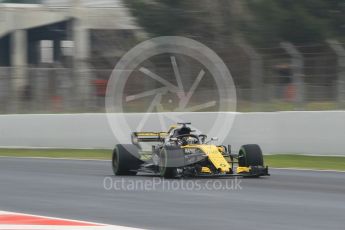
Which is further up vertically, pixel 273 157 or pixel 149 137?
pixel 149 137

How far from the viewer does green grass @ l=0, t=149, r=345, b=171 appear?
1576cm

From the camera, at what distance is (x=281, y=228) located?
7531 mm

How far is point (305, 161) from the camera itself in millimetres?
16531

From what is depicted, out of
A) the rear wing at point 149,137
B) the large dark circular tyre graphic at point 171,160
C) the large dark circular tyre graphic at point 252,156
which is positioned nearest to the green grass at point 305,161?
the large dark circular tyre graphic at point 252,156

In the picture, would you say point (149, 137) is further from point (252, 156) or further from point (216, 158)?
point (252, 156)

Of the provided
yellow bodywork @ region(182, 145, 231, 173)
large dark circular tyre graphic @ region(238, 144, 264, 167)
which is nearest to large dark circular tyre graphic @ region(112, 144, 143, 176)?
yellow bodywork @ region(182, 145, 231, 173)

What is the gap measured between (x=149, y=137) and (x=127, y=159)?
508mm

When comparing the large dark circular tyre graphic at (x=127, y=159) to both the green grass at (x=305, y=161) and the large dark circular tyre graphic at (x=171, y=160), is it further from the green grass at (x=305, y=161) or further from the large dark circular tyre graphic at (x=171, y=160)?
the green grass at (x=305, y=161)

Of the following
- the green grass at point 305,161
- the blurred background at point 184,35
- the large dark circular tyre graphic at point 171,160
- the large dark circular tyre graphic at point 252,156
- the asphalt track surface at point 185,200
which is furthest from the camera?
the blurred background at point 184,35

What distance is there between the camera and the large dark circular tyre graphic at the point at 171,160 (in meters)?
11.9

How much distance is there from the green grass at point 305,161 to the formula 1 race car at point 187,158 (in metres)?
3.14

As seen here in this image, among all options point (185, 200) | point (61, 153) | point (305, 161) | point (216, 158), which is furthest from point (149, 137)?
point (61, 153)

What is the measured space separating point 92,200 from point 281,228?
10.5 ft

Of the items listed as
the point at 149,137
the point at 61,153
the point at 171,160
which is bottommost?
the point at 61,153
